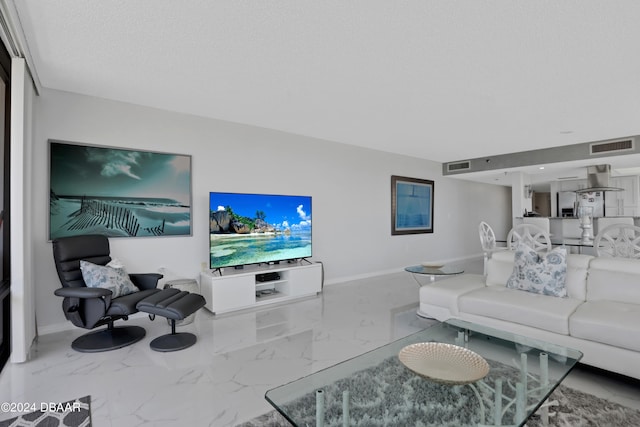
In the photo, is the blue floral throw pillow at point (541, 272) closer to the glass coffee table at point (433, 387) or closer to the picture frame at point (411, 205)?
the glass coffee table at point (433, 387)

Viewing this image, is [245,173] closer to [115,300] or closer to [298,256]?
[298,256]

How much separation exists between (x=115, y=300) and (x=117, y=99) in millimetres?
2163

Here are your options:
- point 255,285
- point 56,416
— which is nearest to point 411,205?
point 255,285

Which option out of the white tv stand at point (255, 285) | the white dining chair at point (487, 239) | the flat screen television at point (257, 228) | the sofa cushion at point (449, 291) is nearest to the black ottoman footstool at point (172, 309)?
the white tv stand at point (255, 285)

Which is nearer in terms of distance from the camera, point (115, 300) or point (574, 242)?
point (115, 300)

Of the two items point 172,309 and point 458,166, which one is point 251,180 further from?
point 458,166

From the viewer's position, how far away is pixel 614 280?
2.72m

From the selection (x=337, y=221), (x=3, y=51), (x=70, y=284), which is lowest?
(x=70, y=284)

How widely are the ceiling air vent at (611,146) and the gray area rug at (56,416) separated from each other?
7.45 metres

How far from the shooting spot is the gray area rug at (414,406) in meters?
1.45

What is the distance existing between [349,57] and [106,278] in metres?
2.87

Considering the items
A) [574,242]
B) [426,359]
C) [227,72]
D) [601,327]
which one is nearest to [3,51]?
[227,72]

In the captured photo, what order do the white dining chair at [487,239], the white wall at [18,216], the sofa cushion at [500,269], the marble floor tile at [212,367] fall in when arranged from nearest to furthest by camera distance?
the marble floor tile at [212,367] < the white wall at [18,216] < the sofa cushion at [500,269] < the white dining chair at [487,239]

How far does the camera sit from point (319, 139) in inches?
208
